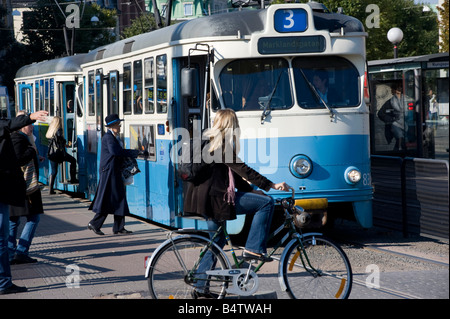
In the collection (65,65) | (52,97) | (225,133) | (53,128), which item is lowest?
(225,133)

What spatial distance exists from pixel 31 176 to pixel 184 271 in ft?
11.7

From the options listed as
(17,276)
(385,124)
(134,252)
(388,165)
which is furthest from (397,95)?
(17,276)

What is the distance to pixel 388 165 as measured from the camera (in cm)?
1188

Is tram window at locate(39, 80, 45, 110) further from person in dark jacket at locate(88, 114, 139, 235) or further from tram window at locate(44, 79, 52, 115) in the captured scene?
person in dark jacket at locate(88, 114, 139, 235)

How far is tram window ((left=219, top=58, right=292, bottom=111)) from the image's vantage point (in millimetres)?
10469

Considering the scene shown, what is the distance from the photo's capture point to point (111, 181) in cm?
1202

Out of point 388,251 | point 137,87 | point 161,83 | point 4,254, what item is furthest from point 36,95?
point 4,254

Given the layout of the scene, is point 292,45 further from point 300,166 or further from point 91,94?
point 91,94

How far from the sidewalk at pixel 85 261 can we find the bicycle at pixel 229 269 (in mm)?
954

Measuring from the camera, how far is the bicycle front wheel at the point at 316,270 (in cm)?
685

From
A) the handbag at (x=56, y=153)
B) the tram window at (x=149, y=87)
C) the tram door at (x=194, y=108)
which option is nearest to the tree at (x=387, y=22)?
A: the handbag at (x=56, y=153)

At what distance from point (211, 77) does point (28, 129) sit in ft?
7.94

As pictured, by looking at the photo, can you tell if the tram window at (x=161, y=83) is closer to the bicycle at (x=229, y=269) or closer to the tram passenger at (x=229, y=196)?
the tram passenger at (x=229, y=196)

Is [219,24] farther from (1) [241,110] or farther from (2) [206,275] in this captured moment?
(2) [206,275]
